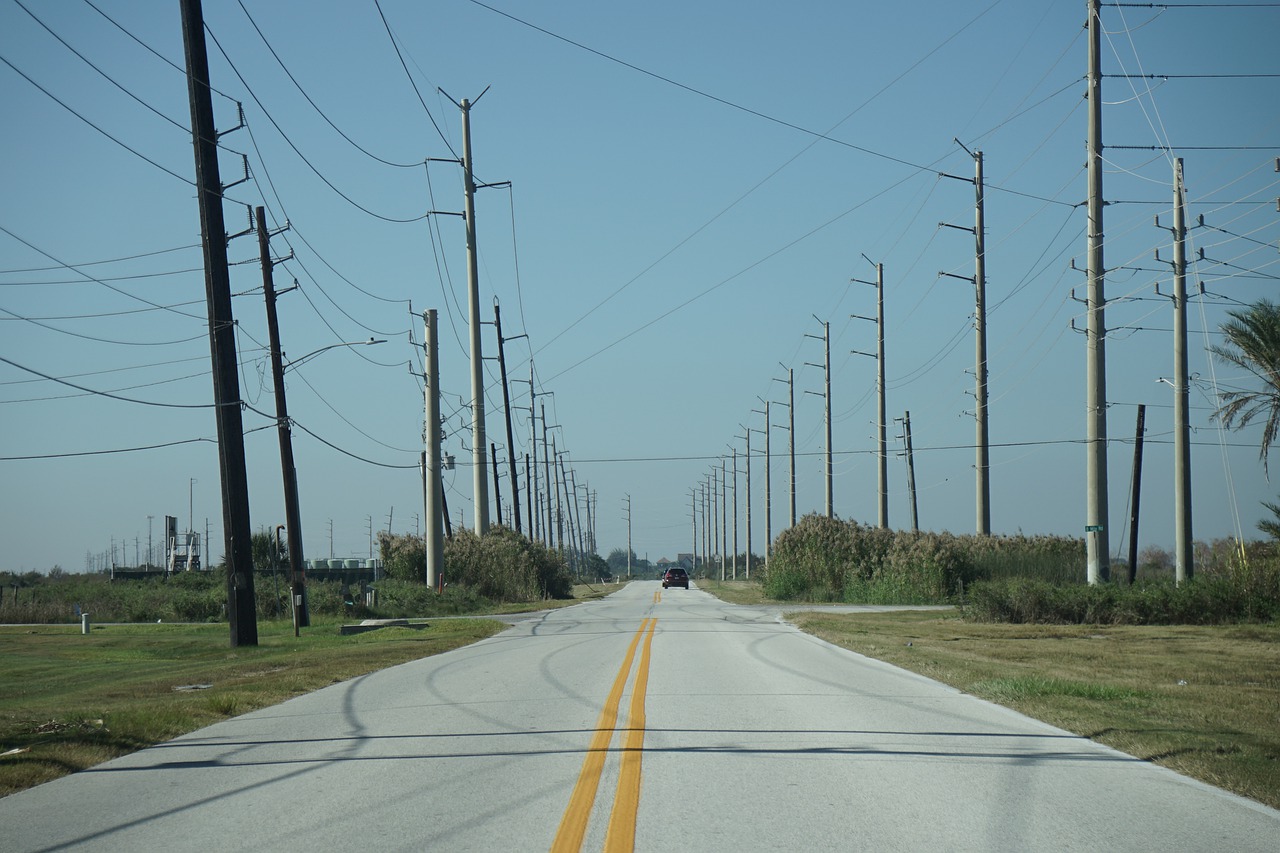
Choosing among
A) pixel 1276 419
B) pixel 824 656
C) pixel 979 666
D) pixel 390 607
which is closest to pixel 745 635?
pixel 824 656

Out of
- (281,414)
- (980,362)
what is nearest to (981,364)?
(980,362)

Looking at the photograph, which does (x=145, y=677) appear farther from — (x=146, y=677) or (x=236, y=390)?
(x=236, y=390)

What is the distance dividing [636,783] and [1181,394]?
2958cm

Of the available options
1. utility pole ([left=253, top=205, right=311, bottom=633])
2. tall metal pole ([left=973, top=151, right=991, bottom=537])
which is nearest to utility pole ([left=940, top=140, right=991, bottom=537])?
tall metal pole ([left=973, top=151, right=991, bottom=537])

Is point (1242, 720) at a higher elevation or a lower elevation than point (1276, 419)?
lower

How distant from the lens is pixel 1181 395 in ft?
108

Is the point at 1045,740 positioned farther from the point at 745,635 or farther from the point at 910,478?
the point at 910,478

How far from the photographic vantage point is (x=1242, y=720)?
11148mm

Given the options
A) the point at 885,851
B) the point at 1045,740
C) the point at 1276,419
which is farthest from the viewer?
the point at 1276,419

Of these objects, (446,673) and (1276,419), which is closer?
(446,673)

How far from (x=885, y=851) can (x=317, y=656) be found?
16.7 metres

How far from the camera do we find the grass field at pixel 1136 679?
938 cm

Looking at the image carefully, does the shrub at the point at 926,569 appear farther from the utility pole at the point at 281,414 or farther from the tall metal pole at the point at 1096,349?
the utility pole at the point at 281,414

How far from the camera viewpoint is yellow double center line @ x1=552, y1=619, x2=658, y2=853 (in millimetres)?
6598
